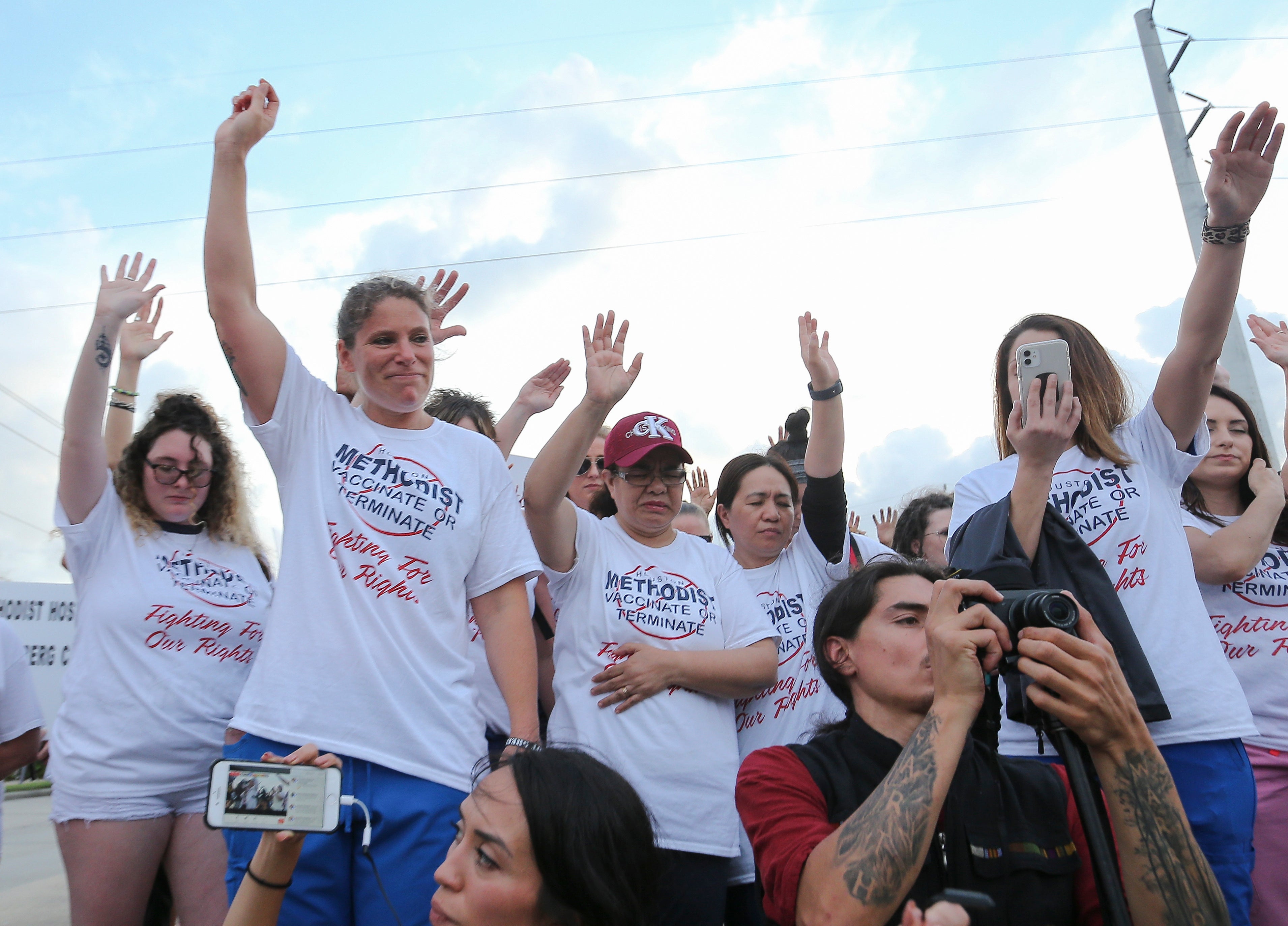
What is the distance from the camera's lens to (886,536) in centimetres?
634

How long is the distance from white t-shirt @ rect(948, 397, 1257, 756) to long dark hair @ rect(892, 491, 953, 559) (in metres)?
1.67

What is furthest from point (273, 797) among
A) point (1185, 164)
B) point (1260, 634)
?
point (1185, 164)

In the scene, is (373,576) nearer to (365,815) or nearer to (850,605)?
(365,815)

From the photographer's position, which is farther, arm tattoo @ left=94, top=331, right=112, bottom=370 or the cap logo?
the cap logo

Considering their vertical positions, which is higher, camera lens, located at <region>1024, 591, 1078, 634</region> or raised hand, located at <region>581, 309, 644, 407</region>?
raised hand, located at <region>581, 309, 644, 407</region>

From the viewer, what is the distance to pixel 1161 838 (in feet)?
5.11

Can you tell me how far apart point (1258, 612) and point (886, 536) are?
337 cm

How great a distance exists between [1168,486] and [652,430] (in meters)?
1.62

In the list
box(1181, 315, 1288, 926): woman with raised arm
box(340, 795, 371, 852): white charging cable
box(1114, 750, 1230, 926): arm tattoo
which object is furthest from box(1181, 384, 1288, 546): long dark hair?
box(340, 795, 371, 852): white charging cable

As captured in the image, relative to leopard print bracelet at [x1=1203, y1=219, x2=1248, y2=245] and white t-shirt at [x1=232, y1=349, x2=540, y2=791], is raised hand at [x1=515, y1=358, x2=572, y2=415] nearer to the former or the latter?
white t-shirt at [x1=232, y1=349, x2=540, y2=791]

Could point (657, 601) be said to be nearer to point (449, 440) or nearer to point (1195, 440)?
point (449, 440)

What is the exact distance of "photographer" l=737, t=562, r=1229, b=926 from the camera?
153cm

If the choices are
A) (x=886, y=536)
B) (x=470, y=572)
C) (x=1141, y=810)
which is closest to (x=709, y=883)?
(x=470, y=572)

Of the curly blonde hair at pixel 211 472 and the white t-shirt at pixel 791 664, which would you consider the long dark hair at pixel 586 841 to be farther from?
the curly blonde hair at pixel 211 472
